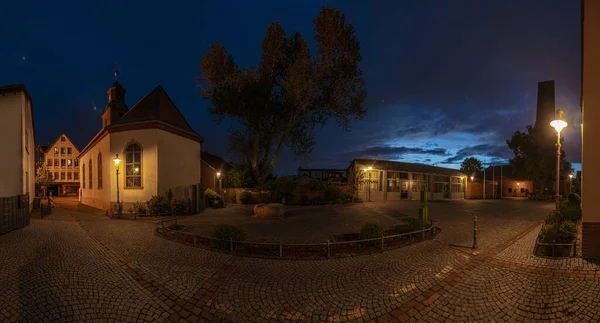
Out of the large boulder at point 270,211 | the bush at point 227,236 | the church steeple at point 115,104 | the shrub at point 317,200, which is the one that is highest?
the church steeple at point 115,104

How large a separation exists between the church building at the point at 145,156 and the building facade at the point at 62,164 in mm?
36061

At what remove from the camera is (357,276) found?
646 cm

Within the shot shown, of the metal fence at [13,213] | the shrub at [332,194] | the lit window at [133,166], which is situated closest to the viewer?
the metal fence at [13,213]

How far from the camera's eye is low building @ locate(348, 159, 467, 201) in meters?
28.6

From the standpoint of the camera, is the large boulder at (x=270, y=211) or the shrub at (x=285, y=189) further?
the shrub at (x=285, y=189)

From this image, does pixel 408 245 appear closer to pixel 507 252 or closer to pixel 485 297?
pixel 507 252

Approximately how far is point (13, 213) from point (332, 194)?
781 inches

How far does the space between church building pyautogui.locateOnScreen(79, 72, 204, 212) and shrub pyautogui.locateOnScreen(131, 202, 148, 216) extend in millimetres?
412

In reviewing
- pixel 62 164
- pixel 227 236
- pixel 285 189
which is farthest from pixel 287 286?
pixel 62 164

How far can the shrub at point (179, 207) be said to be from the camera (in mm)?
17375

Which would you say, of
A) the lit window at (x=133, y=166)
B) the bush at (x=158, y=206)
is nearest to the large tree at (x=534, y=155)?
the bush at (x=158, y=206)

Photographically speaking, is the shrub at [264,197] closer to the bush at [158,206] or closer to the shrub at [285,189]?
the shrub at [285,189]

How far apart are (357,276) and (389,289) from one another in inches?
33.6

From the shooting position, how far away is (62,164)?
162 ft
